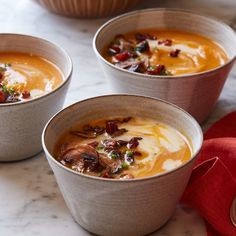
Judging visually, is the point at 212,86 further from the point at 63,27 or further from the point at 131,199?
the point at 63,27

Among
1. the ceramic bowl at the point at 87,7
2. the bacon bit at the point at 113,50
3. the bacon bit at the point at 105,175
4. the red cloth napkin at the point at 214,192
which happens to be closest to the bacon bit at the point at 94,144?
the bacon bit at the point at 105,175

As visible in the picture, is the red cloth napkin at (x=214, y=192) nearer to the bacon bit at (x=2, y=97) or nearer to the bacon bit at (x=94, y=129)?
the bacon bit at (x=94, y=129)

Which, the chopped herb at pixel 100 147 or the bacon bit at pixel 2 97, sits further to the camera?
the bacon bit at pixel 2 97

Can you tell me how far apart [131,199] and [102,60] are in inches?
21.9

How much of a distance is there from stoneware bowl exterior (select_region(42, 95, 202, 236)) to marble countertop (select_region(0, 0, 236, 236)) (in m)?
0.07

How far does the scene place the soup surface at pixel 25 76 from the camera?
1705mm

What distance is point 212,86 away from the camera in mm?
1780

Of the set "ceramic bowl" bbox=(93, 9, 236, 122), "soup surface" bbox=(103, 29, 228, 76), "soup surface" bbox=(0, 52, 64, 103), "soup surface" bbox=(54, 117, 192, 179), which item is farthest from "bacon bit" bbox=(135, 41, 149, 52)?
"soup surface" bbox=(54, 117, 192, 179)

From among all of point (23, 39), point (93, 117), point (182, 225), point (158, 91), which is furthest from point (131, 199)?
point (23, 39)

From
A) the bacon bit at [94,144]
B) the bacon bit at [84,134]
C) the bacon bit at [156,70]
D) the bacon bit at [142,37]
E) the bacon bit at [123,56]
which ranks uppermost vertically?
the bacon bit at [94,144]

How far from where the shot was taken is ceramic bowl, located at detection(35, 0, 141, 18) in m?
2.27

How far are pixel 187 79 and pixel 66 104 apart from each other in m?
0.40

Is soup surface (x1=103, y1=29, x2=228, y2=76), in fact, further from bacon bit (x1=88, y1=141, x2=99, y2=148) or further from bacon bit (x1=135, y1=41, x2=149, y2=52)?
bacon bit (x1=88, y1=141, x2=99, y2=148)

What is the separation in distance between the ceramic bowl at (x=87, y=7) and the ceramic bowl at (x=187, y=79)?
22 cm
